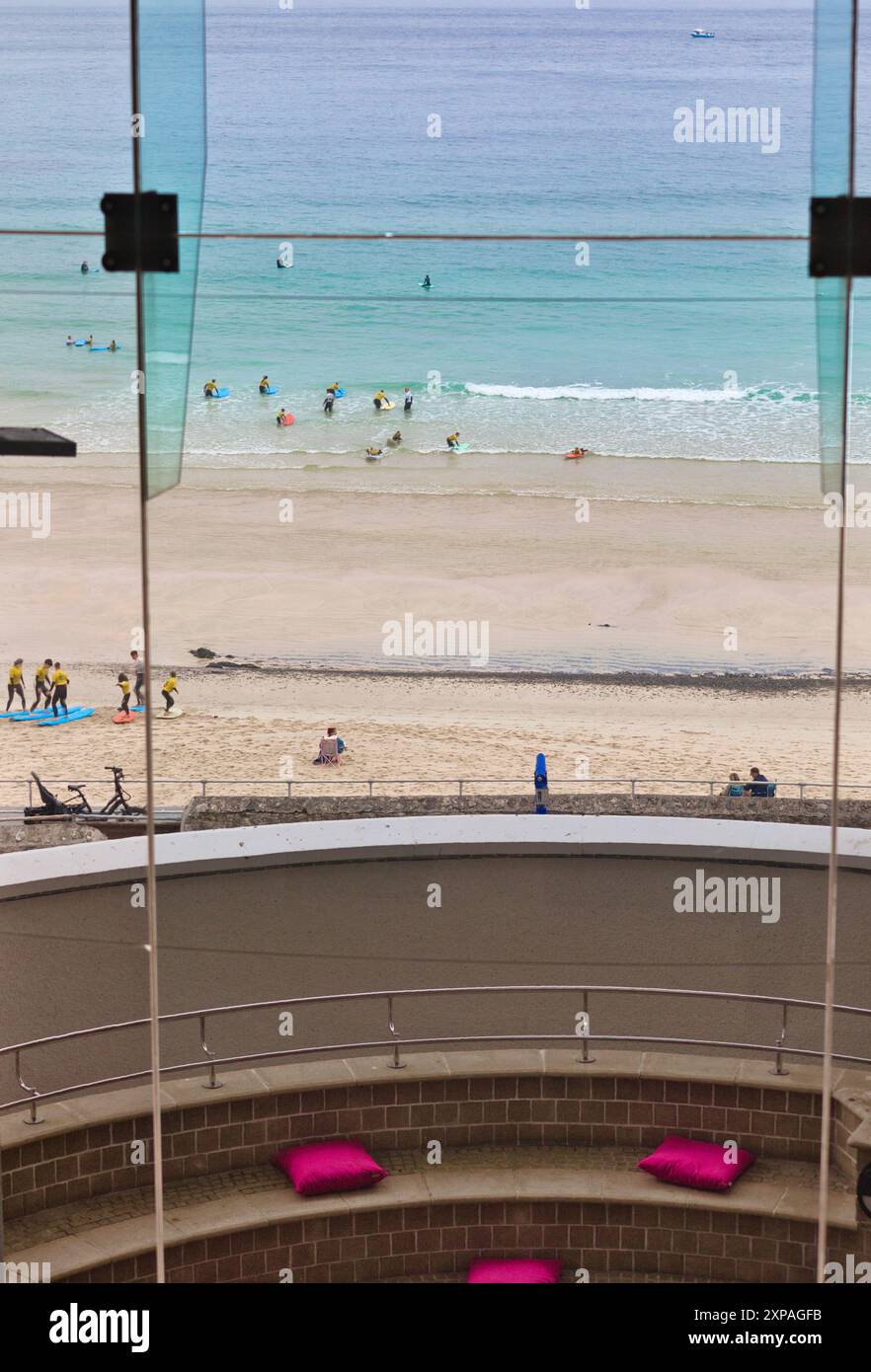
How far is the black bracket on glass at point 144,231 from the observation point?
3.46m

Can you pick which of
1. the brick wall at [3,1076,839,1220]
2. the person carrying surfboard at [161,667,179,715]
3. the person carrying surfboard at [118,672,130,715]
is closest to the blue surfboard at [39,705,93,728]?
the person carrying surfboard at [118,672,130,715]

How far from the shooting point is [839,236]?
11.4 ft

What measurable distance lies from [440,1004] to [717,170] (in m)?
47.4

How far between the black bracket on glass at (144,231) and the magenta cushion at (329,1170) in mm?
2801

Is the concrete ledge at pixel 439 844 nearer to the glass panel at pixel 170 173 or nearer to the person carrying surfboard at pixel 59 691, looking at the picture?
the glass panel at pixel 170 173

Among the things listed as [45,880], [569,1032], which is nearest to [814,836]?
[569,1032]

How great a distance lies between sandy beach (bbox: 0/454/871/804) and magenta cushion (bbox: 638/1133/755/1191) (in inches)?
290

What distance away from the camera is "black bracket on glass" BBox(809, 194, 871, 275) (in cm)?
342

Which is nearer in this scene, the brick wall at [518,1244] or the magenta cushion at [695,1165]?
the brick wall at [518,1244]

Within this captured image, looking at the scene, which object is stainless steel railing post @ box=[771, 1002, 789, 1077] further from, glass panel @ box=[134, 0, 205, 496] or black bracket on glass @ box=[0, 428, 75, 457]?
black bracket on glass @ box=[0, 428, 75, 457]

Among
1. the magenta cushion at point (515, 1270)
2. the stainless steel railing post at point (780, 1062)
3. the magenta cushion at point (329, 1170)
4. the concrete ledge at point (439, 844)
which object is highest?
the concrete ledge at point (439, 844)

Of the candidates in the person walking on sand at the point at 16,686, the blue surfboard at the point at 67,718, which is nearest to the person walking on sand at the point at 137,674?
the blue surfboard at the point at 67,718

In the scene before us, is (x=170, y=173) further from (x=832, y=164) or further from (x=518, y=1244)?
(x=518, y=1244)

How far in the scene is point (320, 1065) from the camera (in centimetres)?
543
